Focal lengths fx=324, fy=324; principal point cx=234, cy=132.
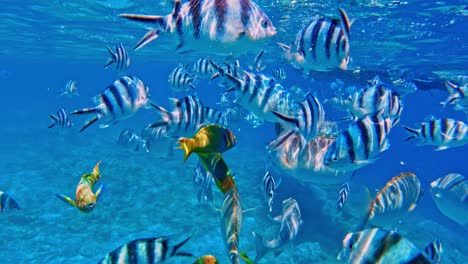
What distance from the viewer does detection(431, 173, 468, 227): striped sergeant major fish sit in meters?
6.47

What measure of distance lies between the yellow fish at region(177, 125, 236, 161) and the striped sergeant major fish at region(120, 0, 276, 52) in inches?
59.0

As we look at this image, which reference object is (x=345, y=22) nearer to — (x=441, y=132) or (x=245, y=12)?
(x=245, y=12)

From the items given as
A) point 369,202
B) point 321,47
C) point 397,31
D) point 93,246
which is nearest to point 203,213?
point 93,246

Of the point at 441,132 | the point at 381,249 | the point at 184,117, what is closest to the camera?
the point at 381,249

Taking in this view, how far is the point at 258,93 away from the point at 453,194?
193 inches

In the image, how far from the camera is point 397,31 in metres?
19.6

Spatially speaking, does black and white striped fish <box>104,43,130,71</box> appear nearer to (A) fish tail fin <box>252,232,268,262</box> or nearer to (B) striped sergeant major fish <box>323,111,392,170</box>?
(A) fish tail fin <box>252,232,268,262</box>

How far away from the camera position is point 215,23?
3219 mm

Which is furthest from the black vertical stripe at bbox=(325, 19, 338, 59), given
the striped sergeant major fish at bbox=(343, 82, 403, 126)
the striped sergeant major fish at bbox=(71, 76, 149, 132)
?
the striped sergeant major fish at bbox=(71, 76, 149, 132)

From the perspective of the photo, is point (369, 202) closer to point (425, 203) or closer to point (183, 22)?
point (183, 22)

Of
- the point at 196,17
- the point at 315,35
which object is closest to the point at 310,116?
the point at 315,35

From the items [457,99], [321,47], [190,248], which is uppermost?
[321,47]

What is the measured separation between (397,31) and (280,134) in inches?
707

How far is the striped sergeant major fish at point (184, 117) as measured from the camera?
15.8 ft
